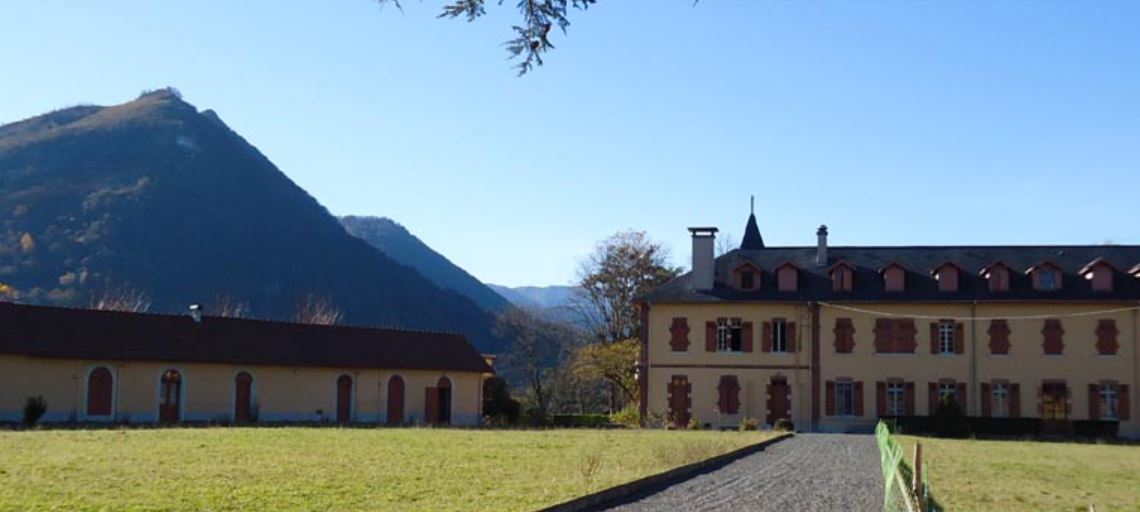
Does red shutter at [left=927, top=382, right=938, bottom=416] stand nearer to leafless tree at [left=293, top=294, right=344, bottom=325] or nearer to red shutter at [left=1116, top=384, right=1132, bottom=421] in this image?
red shutter at [left=1116, top=384, right=1132, bottom=421]

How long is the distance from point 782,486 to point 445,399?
3331cm

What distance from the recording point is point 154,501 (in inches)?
574

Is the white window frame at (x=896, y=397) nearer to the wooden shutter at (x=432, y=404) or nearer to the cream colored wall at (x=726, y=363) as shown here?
the cream colored wall at (x=726, y=363)

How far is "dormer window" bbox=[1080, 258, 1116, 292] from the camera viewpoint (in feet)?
150

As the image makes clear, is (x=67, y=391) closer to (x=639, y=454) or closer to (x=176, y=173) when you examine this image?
(x=639, y=454)

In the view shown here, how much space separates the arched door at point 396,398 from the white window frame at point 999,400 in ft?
68.3

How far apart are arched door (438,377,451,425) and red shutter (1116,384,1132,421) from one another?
2382cm

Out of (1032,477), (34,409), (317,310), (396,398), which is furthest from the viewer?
(317,310)

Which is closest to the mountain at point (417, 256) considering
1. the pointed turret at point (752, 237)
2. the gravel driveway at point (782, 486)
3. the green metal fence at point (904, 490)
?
the pointed turret at point (752, 237)

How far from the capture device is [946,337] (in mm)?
46250

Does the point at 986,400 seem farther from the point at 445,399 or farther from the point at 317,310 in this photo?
the point at 317,310

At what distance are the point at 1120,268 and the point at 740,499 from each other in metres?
34.2

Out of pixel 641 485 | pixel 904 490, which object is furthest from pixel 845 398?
pixel 904 490

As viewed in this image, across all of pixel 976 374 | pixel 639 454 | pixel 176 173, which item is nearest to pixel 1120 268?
pixel 976 374
